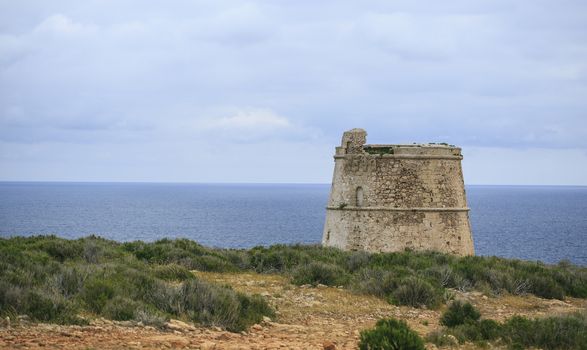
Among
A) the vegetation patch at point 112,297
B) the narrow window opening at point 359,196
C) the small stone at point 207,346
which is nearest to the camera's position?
the small stone at point 207,346

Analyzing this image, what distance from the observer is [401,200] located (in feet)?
76.4

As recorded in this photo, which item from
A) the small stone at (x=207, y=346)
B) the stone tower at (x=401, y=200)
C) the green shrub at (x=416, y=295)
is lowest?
the green shrub at (x=416, y=295)

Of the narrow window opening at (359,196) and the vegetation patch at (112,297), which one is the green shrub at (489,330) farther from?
the narrow window opening at (359,196)

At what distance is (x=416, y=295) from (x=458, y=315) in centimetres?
265

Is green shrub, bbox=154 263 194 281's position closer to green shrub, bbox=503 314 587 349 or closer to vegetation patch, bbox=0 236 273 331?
vegetation patch, bbox=0 236 273 331

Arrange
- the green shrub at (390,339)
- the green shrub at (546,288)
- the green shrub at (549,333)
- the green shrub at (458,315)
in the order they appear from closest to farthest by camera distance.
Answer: the green shrub at (390,339)
the green shrub at (549,333)
the green shrub at (458,315)
the green shrub at (546,288)

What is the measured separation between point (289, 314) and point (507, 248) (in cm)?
4925

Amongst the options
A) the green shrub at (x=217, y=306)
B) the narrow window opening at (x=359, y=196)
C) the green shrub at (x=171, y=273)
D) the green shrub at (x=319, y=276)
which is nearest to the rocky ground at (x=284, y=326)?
the green shrub at (x=217, y=306)

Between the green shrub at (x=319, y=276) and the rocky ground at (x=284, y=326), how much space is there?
433mm

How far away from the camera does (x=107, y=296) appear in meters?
10.6

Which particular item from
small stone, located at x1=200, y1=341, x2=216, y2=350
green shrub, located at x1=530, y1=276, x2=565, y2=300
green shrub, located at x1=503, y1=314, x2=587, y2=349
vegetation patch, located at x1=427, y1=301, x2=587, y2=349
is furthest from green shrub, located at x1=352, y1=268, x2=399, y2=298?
small stone, located at x1=200, y1=341, x2=216, y2=350

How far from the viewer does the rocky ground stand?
8375 mm

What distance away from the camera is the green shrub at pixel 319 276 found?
52.5ft

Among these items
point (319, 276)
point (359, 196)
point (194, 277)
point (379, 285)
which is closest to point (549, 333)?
point (379, 285)
